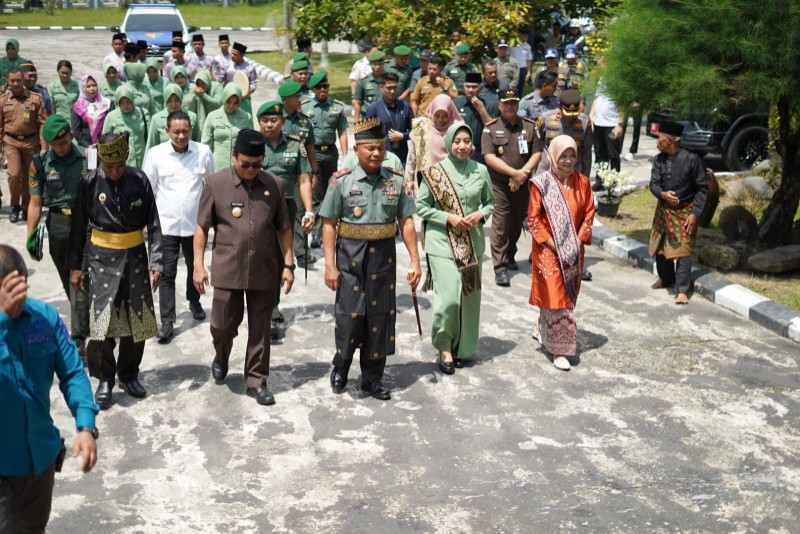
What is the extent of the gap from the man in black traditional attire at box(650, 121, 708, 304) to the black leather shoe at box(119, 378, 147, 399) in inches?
201

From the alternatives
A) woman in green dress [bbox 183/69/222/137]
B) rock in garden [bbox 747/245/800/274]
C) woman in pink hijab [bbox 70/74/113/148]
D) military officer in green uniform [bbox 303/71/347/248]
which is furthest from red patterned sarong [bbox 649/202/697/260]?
woman in pink hijab [bbox 70/74/113/148]

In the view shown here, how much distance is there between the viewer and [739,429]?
689 cm

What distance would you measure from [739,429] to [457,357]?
7.08 ft

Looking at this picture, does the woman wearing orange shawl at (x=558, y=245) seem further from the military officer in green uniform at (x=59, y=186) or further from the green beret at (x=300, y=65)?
the green beret at (x=300, y=65)

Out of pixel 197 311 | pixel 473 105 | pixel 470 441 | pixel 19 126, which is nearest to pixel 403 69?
pixel 473 105

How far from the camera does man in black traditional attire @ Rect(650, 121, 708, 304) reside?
31.4 ft

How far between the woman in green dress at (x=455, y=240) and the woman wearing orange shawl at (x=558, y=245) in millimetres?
492

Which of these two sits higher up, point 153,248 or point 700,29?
point 700,29

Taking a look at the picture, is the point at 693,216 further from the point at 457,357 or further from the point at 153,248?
the point at 153,248

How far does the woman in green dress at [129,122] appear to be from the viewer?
36.0 feet

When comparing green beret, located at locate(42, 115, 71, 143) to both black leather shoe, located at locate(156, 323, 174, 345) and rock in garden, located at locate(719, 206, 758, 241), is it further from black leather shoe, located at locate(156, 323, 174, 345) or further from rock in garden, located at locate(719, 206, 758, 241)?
rock in garden, located at locate(719, 206, 758, 241)

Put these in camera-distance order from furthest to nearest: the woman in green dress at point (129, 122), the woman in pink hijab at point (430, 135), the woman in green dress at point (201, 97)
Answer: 1. the woman in green dress at point (201, 97)
2. the woman in green dress at point (129, 122)
3. the woman in pink hijab at point (430, 135)

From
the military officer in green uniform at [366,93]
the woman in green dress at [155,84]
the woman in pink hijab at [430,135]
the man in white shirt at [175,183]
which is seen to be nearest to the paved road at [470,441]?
the man in white shirt at [175,183]

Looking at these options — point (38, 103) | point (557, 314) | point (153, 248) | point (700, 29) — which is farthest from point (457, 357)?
point (38, 103)
